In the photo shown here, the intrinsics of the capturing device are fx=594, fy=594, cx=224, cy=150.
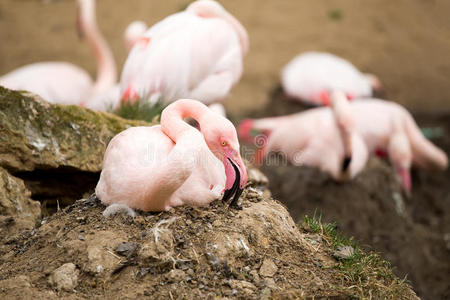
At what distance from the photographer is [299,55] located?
35.6 feet

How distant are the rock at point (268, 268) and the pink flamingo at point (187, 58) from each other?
255 cm

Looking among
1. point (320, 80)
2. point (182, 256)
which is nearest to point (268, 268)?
point (182, 256)

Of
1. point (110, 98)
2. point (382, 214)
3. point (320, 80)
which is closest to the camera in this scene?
point (110, 98)

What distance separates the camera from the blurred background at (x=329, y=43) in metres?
8.88

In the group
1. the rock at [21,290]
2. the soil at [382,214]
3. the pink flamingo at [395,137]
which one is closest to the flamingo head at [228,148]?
the rock at [21,290]

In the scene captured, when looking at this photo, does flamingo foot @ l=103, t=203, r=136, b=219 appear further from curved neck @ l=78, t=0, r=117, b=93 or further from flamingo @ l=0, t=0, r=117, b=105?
curved neck @ l=78, t=0, r=117, b=93

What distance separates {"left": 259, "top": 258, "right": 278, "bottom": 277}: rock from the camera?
2930 millimetres

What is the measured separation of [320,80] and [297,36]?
1.78 meters

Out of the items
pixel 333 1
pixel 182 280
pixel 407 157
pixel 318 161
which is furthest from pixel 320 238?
pixel 333 1

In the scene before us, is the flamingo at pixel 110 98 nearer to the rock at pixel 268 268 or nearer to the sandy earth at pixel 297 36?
the sandy earth at pixel 297 36

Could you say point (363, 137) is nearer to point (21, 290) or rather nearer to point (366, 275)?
point (366, 275)

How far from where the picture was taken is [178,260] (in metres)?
2.86

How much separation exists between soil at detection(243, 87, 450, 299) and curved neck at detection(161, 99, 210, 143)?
3181 millimetres

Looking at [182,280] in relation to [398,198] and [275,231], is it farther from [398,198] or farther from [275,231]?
[398,198]
